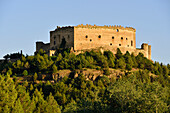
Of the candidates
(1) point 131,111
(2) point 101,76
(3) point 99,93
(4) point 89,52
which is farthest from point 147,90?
(4) point 89,52

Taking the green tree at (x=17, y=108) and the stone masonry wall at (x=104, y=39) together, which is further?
the stone masonry wall at (x=104, y=39)

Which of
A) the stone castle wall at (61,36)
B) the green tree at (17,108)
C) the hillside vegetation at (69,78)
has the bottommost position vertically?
the green tree at (17,108)

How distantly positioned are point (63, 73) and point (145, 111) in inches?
1281

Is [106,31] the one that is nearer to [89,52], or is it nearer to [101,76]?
[89,52]

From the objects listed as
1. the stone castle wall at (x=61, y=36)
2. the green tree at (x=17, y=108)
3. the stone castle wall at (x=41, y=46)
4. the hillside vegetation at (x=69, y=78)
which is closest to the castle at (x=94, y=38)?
the stone castle wall at (x=61, y=36)

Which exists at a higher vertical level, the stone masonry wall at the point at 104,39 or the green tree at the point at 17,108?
the stone masonry wall at the point at 104,39

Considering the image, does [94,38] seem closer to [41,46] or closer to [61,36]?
[61,36]

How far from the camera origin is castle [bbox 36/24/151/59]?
83.8m

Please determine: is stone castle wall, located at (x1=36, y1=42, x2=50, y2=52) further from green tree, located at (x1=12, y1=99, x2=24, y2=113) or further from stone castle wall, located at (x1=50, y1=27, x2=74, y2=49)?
green tree, located at (x1=12, y1=99, x2=24, y2=113)

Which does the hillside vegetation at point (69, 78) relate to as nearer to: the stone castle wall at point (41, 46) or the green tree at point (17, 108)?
the green tree at point (17, 108)

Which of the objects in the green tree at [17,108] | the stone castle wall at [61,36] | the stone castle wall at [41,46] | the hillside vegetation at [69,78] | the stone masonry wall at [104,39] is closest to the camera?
the green tree at [17,108]

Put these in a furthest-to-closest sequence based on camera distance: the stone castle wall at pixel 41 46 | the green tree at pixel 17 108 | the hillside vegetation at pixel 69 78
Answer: the stone castle wall at pixel 41 46 → the hillside vegetation at pixel 69 78 → the green tree at pixel 17 108

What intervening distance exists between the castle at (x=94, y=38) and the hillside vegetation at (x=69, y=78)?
5.72 ft

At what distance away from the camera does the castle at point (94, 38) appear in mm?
83812
